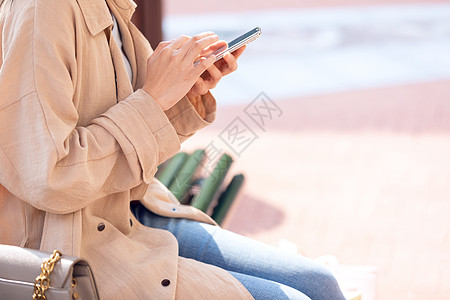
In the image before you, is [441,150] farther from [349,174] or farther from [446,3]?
[446,3]

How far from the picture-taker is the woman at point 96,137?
48.4 inches

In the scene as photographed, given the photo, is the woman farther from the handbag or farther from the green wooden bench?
the green wooden bench

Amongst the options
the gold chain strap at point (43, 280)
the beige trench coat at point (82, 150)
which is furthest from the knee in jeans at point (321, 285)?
the gold chain strap at point (43, 280)

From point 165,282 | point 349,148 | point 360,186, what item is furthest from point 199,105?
point 349,148

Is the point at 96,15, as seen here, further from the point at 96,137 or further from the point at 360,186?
the point at 360,186

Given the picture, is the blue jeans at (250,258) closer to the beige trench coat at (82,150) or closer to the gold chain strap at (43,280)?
the beige trench coat at (82,150)

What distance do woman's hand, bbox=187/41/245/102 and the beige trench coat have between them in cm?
21

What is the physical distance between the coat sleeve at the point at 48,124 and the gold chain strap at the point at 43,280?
13 cm

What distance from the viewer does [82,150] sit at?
1.25m

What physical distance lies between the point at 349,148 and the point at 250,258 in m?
3.27

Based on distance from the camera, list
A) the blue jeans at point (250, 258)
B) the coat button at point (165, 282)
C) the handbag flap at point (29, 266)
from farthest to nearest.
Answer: the blue jeans at point (250, 258)
the coat button at point (165, 282)
the handbag flap at point (29, 266)

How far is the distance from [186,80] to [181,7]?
1117 centimetres

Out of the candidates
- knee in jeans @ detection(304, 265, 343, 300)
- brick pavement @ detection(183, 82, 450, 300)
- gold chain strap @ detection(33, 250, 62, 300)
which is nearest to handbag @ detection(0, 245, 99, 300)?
gold chain strap @ detection(33, 250, 62, 300)

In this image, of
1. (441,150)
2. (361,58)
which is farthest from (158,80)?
(361,58)
